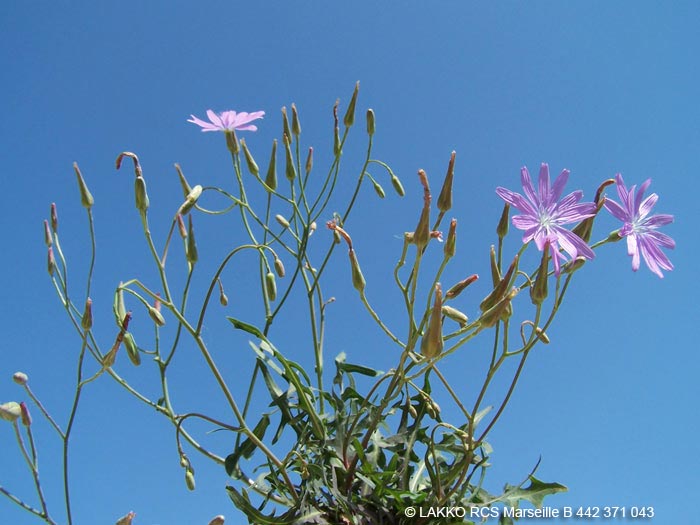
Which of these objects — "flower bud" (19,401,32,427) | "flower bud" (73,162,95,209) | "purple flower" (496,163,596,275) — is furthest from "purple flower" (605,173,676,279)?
"flower bud" (19,401,32,427)

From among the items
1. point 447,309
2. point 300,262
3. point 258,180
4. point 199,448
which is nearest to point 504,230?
point 447,309

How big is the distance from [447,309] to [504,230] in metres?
0.19

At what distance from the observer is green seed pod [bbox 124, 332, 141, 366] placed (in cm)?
110

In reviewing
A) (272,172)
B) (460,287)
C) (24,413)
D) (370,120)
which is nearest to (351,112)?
(370,120)

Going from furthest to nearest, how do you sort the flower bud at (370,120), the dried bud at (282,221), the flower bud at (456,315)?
the flower bud at (370,120)
the dried bud at (282,221)
the flower bud at (456,315)

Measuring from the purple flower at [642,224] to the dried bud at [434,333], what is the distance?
1.18 feet

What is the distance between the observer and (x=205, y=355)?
101 cm

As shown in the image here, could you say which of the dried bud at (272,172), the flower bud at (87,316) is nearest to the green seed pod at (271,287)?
the dried bud at (272,172)

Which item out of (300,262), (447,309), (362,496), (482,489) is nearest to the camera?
(447,309)

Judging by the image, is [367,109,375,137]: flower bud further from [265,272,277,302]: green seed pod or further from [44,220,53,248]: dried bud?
[44,220,53,248]: dried bud

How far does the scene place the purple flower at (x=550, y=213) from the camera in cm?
91

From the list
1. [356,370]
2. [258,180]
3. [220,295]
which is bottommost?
[356,370]

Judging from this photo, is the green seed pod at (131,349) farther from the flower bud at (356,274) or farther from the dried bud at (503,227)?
the dried bud at (503,227)

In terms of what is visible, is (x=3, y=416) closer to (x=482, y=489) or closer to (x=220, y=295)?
(x=220, y=295)
